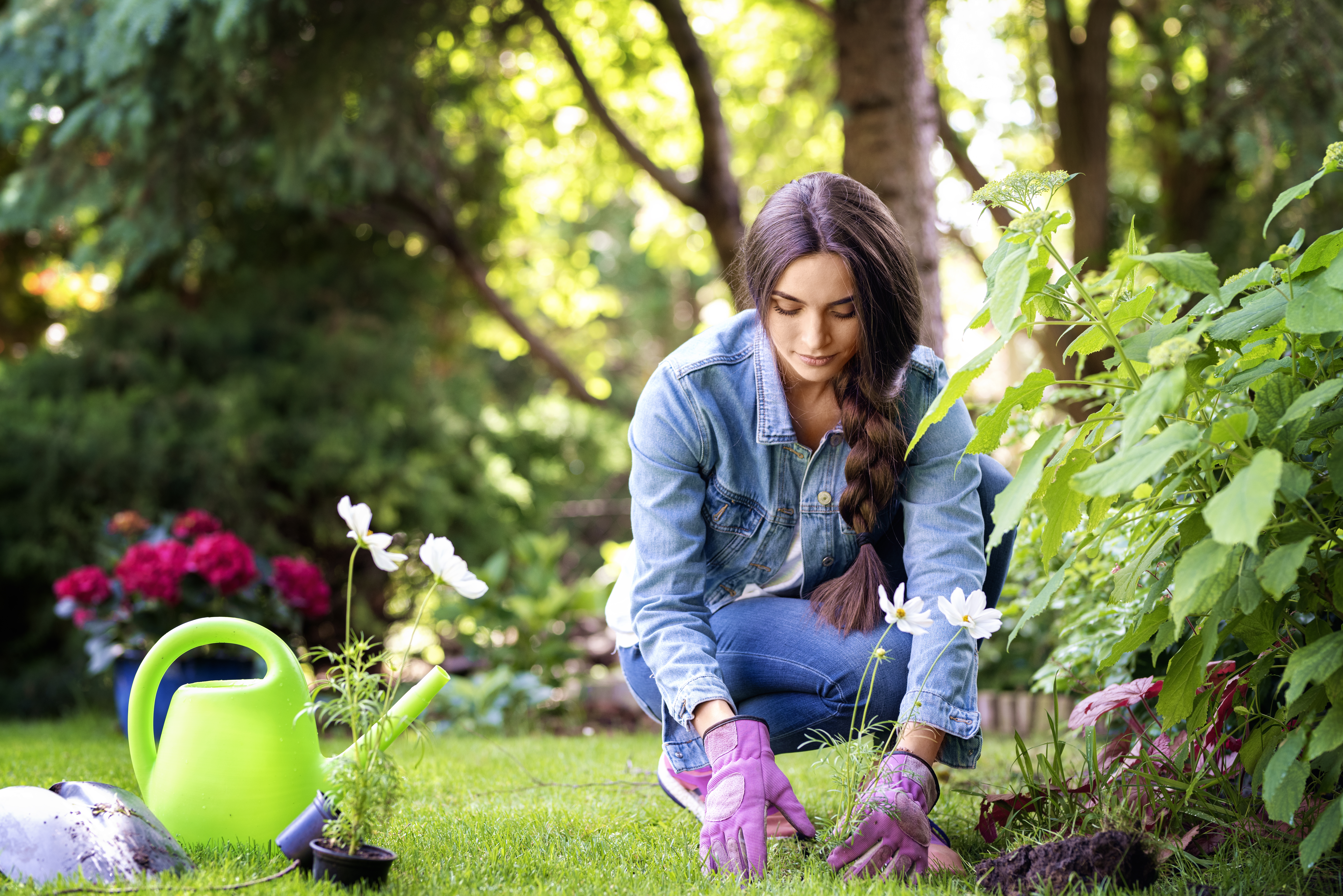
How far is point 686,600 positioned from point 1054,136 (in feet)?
22.0

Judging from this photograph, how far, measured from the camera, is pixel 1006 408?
1513 mm

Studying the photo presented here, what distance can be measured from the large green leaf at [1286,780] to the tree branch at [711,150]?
12.8 ft

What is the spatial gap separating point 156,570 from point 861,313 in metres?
2.67

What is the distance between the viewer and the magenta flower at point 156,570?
11.3ft

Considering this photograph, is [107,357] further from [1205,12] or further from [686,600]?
[1205,12]

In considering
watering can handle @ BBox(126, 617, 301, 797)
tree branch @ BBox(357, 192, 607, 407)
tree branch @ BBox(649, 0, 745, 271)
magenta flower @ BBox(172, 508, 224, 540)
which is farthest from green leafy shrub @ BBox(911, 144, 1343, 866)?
tree branch @ BBox(357, 192, 607, 407)

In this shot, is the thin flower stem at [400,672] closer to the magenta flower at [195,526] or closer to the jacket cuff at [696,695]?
the jacket cuff at [696,695]

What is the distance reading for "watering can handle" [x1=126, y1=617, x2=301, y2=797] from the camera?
1.66 metres

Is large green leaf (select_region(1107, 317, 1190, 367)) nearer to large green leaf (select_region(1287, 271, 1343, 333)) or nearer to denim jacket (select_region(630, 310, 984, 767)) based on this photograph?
large green leaf (select_region(1287, 271, 1343, 333))

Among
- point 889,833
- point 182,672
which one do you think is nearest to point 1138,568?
point 889,833

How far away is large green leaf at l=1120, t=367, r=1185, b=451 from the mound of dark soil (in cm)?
64

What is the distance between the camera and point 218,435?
4.41 m

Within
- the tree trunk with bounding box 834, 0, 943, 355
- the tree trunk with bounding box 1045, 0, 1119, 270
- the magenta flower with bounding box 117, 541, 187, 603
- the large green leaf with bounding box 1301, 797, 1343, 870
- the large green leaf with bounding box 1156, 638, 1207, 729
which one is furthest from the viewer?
the tree trunk with bounding box 1045, 0, 1119, 270

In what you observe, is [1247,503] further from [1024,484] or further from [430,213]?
[430,213]
